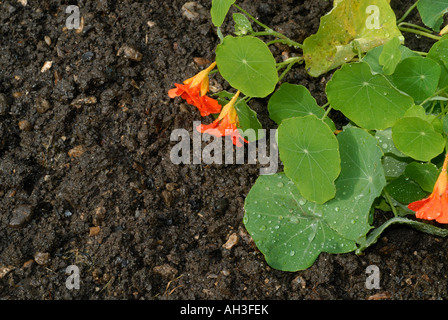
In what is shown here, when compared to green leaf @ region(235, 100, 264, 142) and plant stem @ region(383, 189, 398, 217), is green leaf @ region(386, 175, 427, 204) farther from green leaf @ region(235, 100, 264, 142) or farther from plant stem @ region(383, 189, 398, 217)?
green leaf @ region(235, 100, 264, 142)

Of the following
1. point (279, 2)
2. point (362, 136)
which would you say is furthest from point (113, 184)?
point (279, 2)

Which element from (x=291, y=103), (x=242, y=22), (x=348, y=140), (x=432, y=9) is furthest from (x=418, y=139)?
(x=242, y=22)

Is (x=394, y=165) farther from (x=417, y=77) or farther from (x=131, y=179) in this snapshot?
(x=131, y=179)

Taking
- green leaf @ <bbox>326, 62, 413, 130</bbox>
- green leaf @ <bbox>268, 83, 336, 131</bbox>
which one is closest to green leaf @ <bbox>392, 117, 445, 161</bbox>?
green leaf @ <bbox>326, 62, 413, 130</bbox>

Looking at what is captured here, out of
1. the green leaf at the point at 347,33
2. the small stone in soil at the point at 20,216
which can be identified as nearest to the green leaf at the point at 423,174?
the green leaf at the point at 347,33

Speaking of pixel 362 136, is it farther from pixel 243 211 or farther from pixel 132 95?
pixel 132 95

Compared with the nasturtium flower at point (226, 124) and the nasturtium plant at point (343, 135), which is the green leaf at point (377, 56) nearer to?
the nasturtium plant at point (343, 135)
